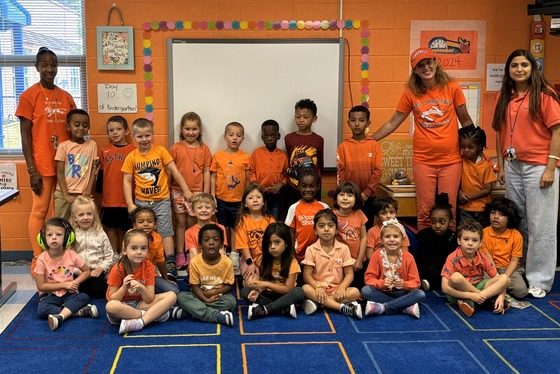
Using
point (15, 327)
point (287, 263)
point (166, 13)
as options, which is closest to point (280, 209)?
point (287, 263)

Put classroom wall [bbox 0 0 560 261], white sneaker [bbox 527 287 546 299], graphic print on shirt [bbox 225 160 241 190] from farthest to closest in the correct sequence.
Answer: classroom wall [bbox 0 0 560 261] → graphic print on shirt [bbox 225 160 241 190] → white sneaker [bbox 527 287 546 299]

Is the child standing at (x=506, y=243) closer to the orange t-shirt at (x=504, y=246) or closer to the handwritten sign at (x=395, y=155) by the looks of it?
the orange t-shirt at (x=504, y=246)

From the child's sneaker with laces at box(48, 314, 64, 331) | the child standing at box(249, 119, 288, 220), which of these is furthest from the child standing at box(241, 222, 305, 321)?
the child's sneaker with laces at box(48, 314, 64, 331)

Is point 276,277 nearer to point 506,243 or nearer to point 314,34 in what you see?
point 506,243

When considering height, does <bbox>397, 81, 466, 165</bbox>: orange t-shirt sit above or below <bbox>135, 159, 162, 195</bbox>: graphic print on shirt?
above

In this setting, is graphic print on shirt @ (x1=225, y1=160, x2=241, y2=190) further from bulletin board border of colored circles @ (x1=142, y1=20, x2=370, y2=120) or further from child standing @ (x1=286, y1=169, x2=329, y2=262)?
bulletin board border of colored circles @ (x1=142, y1=20, x2=370, y2=120)

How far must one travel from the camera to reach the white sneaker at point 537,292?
12.5 ft

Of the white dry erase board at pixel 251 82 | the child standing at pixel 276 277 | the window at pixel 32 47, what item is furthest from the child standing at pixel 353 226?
the window at pixel 32 47

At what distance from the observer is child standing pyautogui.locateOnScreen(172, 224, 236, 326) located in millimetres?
3434

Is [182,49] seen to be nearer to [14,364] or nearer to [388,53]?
[388,53]

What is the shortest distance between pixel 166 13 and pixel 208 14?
32 centimetres

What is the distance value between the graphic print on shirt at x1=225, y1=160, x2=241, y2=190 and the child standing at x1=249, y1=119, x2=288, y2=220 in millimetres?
110

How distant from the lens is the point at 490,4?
4.64m

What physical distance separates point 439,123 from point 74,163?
2.56 metres
